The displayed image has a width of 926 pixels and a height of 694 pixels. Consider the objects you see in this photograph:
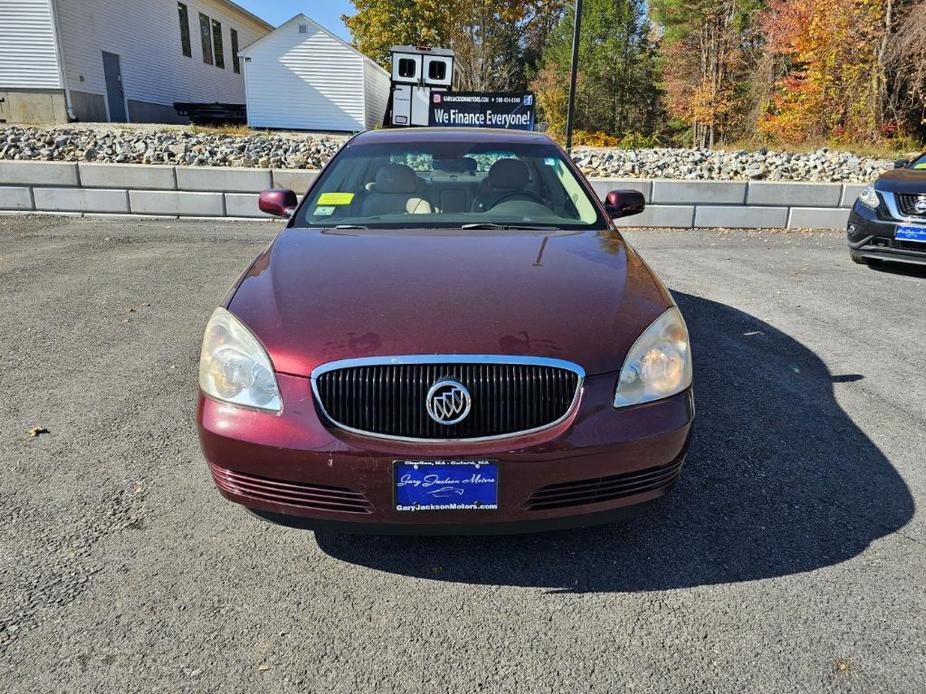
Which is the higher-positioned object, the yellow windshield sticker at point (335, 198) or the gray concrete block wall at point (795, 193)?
the yellow windshield sticker at point (335, 198)

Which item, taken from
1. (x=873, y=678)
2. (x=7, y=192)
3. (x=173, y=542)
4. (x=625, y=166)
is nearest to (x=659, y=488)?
(x=873, y=678)

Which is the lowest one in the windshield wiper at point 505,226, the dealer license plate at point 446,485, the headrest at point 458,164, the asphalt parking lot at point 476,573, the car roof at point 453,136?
the asphalt parking lot at point 476,573

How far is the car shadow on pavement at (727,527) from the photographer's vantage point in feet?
7.61

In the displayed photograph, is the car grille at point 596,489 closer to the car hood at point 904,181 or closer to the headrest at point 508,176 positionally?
the headrest at point 508,176

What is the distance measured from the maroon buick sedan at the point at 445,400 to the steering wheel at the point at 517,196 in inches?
43.7

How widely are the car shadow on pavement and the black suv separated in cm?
410

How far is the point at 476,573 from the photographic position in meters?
2.30

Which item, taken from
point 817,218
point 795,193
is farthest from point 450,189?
point 817,218

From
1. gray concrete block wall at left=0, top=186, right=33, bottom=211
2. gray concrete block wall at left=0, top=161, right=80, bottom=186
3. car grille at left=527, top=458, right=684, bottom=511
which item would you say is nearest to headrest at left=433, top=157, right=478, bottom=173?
car grille at left=527, top=458, right=684, bottom=511

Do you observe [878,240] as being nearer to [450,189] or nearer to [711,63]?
[450,189]

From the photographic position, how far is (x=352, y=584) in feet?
7.38

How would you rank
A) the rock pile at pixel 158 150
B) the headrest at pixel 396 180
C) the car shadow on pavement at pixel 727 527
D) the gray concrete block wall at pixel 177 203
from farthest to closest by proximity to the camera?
1. the rock pile at pixel 158 150
2. the gray concrete block wall at pixel 177 203
3. the headrest at pixel 396 180
4. the car shadow on pavement at pixel 727 527

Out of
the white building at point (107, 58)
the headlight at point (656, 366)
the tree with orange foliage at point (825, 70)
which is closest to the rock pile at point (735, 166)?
the headlight at point (656, 366)

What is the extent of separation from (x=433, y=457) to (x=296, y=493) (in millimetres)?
472
